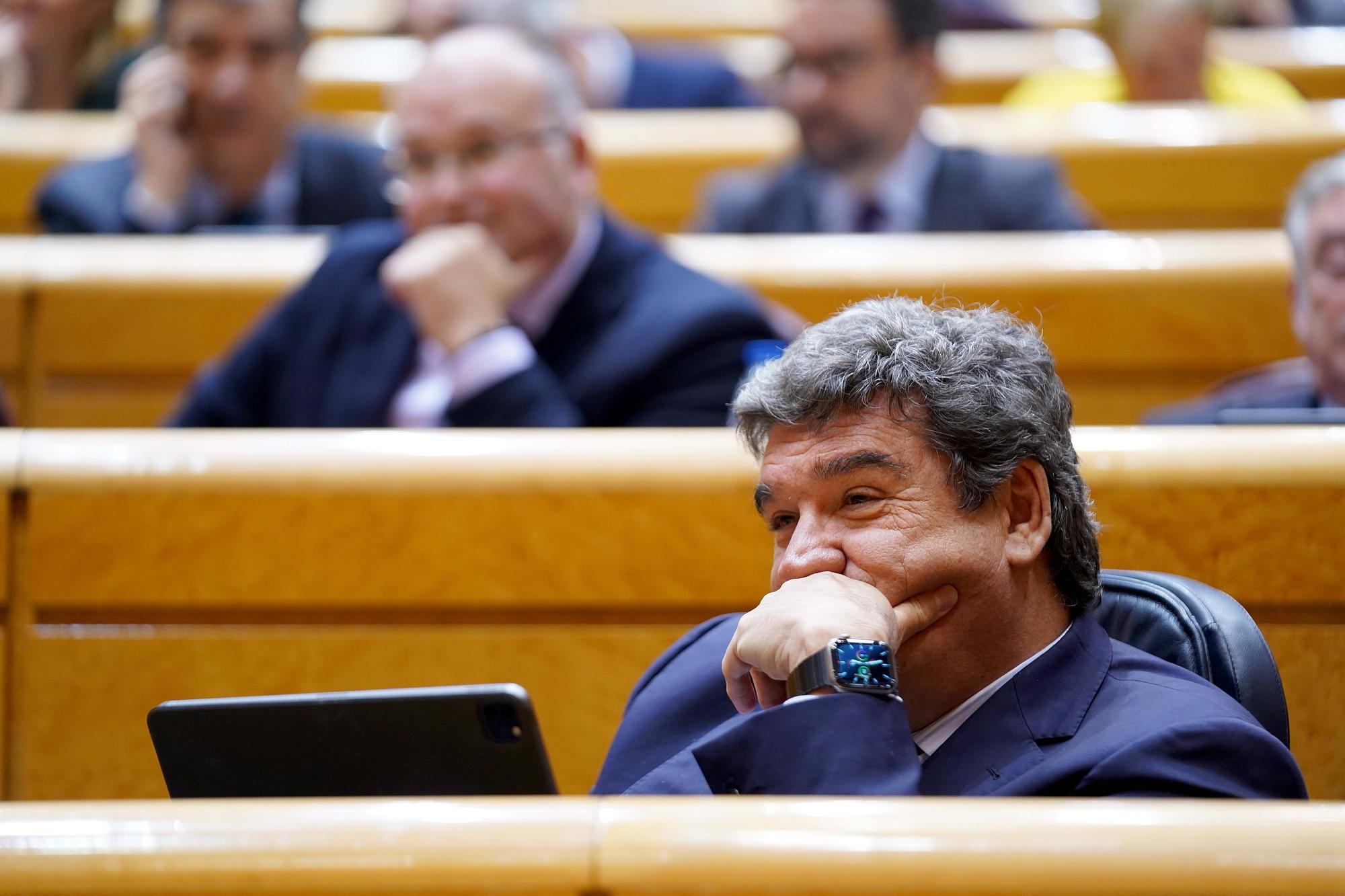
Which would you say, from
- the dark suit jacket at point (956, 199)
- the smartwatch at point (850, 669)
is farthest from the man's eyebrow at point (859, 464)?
the dark suit jacket at point (956, 199)

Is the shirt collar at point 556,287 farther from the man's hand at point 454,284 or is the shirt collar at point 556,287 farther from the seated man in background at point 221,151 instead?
the seated man in background at point 221,151

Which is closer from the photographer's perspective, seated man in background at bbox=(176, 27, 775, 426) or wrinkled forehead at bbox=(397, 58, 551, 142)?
seated man in background at bbox=(176, 27, 775, 426)

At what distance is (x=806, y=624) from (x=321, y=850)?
27cm

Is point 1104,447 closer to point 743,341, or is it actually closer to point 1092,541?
point 1092,541

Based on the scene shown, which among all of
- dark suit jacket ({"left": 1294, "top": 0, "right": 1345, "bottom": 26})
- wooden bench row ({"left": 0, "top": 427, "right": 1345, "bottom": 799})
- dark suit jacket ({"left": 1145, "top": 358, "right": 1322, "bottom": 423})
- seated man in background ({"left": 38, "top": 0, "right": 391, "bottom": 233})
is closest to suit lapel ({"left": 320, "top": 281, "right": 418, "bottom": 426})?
wooden bench row ({"left": 0, "top": 427, "right": 1345, "bottom": 799})

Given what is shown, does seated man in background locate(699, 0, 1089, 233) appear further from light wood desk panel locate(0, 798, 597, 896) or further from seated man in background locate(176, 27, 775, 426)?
light wood desk panel locate(0, 798, 597, 896)

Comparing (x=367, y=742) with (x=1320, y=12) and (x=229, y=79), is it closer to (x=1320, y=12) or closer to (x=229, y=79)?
(x=229, y=79)

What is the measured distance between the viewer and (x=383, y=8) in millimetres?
2934

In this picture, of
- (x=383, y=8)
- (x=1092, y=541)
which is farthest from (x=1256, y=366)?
(x=383, y=8)

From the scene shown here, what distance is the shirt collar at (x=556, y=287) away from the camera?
146 centimetres

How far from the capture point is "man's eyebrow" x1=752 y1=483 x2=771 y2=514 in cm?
85

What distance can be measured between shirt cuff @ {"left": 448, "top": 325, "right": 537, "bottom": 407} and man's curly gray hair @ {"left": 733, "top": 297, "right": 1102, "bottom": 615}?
19.2 inches

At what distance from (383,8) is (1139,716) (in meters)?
2.53

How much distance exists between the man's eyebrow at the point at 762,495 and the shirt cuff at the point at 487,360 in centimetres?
49
